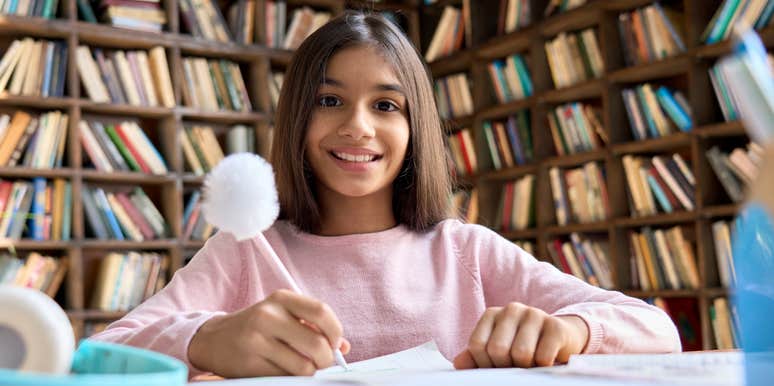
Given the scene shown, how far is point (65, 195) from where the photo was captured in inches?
134

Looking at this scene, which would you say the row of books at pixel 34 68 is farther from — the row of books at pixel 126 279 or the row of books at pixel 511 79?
the row of books at pixel 511 79

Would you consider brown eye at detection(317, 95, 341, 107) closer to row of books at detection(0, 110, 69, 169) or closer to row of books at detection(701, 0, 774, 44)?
row of books at detection(701, 0, 774, 44)

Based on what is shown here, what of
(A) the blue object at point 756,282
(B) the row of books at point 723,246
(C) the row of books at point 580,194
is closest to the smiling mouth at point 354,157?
(A) the blue object at point 756,282

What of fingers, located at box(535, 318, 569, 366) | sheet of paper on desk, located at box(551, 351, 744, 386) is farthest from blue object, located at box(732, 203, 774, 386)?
fingers, located at box(535, 318, 569, 366)

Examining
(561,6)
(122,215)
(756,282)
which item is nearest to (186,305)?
(756,282)

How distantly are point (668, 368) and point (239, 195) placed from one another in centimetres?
38

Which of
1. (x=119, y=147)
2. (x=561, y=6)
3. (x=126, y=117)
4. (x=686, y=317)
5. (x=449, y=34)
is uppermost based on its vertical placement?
(x=561, y=6)

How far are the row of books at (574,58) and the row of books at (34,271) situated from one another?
225 centimetres

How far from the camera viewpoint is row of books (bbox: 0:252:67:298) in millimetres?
3287

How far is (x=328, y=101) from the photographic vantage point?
1301mm

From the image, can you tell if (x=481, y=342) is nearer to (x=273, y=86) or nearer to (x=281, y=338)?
(x=281, y=338)

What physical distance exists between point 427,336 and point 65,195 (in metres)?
2.58

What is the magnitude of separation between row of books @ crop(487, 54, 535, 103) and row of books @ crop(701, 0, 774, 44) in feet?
3.01

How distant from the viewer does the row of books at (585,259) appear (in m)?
3.37
